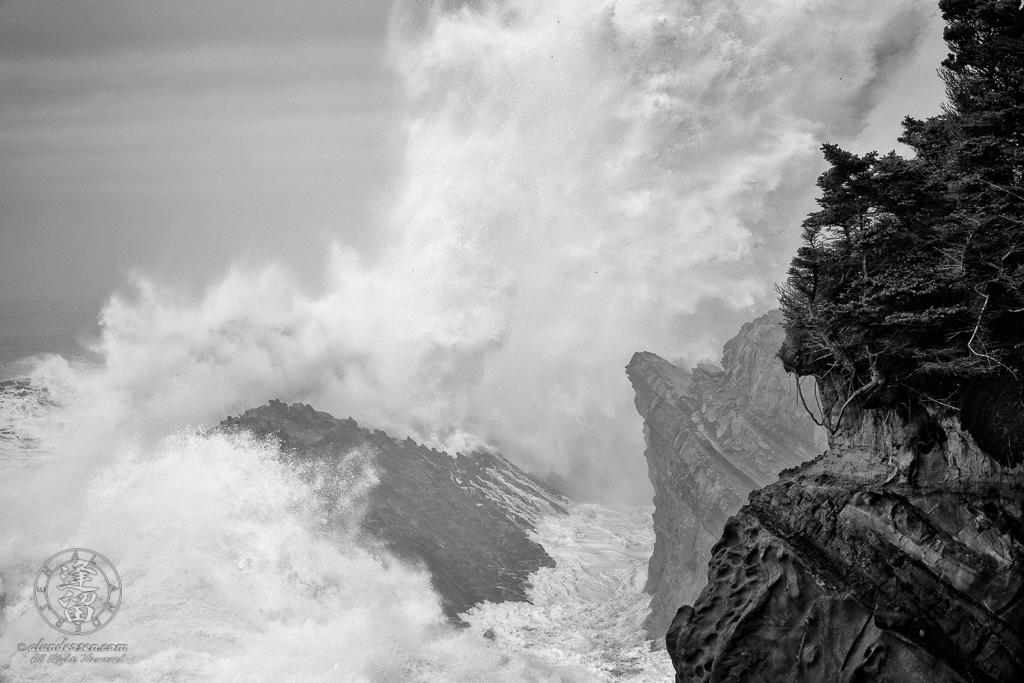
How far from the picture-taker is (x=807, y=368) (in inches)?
1036

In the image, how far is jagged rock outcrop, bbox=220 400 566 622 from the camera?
500 ft

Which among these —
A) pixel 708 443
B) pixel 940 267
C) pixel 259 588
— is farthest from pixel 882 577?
pixel 259 588

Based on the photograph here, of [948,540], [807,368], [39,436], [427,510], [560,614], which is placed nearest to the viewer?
[948,540]

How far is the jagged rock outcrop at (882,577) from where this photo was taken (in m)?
20.2

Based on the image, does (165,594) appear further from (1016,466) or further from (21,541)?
(1016,466)

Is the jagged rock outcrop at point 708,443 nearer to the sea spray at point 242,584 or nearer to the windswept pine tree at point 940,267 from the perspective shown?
the sea spray at point 242,584

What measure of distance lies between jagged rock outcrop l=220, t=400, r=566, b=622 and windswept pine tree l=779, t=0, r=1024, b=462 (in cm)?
13118

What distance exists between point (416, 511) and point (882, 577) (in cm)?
15987

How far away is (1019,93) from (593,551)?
17252cm

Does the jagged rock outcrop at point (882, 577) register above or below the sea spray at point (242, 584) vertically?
below

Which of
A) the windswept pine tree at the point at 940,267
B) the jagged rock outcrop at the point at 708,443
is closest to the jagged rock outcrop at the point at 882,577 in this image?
the windswept pine tree at the point at 940,267

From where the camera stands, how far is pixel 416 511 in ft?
560

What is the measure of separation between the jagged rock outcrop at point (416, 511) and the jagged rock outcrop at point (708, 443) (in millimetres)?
44355

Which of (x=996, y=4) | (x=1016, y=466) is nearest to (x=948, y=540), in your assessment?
(x=1016, y=466)
